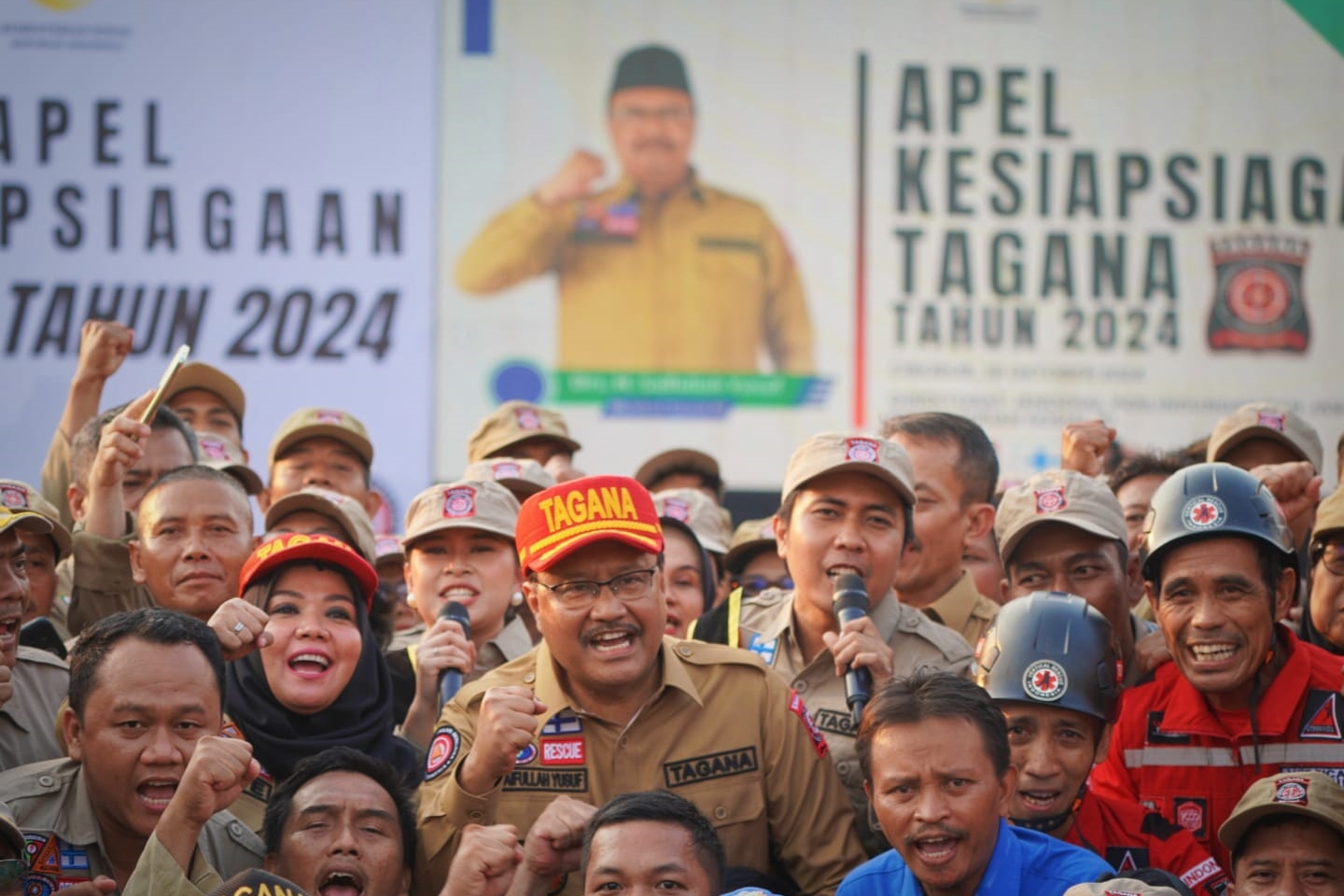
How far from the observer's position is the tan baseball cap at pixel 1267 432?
6289 mm

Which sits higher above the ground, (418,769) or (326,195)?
(326,195)

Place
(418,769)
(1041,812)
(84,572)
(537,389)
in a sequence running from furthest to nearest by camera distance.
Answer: (537,389), (84,572), (418,769), (1041,812)

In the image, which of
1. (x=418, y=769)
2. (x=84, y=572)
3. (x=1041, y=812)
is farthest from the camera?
(x=84, y=572)

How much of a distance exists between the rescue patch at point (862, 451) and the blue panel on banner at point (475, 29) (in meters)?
5.37

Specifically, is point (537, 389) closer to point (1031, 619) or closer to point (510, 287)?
point (510, 287)

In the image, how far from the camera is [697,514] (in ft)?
21.7

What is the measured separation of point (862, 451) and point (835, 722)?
72 cm

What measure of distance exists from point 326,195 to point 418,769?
213 inches

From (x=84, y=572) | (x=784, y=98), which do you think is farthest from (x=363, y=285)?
(x=84, y=572)

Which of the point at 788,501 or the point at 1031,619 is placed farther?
the point at 788,501

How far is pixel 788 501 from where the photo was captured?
5.17m

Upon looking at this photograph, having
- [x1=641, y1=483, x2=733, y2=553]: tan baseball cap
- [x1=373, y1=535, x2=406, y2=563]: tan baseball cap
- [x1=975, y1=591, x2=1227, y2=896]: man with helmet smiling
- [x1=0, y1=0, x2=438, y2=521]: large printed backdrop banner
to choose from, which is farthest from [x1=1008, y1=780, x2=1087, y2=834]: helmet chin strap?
[x1=0, y1=0, x2=438, y2=521]: large printed backdrop banner

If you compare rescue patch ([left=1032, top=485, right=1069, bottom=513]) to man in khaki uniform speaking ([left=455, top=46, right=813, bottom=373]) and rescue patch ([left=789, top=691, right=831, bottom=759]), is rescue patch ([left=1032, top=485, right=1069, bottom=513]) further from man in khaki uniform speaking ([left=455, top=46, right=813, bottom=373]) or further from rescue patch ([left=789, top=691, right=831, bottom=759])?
man in khaki uniform speaking ([left=455, top=46, right=813, bottom=373])

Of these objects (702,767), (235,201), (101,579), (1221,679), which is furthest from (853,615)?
(235,201)
